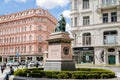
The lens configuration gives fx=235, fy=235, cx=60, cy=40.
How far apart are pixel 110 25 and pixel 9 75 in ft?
96.4

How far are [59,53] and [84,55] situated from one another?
90.5ft

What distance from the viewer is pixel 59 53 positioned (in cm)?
2141

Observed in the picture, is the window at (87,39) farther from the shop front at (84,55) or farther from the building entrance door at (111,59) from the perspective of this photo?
the building entrance door at (111,59)

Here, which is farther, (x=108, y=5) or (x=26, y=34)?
(x=26, y=34)

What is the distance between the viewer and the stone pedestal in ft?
69.9

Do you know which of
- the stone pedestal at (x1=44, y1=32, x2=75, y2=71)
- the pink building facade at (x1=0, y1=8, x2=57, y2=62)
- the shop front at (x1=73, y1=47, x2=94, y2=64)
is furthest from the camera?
the pink building facade at (x1=0, y1=8, x2=57, y2=62)

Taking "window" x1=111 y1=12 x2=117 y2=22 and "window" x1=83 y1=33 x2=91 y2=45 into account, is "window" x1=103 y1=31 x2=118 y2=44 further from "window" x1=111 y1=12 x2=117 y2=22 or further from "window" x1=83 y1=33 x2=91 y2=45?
"window" x1=83 y1=33 x2=91 y2=45

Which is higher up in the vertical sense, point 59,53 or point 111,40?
point 111,40

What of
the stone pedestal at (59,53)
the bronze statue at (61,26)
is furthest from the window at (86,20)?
the stone pedestal at (59,53)

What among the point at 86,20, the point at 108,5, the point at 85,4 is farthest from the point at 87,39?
the point at 108,5

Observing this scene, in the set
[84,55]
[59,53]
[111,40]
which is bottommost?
[59,53]

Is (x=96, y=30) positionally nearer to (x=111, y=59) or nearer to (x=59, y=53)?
(x=111, y=59)

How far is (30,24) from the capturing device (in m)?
80.4

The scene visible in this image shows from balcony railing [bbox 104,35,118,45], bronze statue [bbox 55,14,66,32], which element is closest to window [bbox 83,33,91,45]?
balcony railing [bbox 104,35,118,45]
